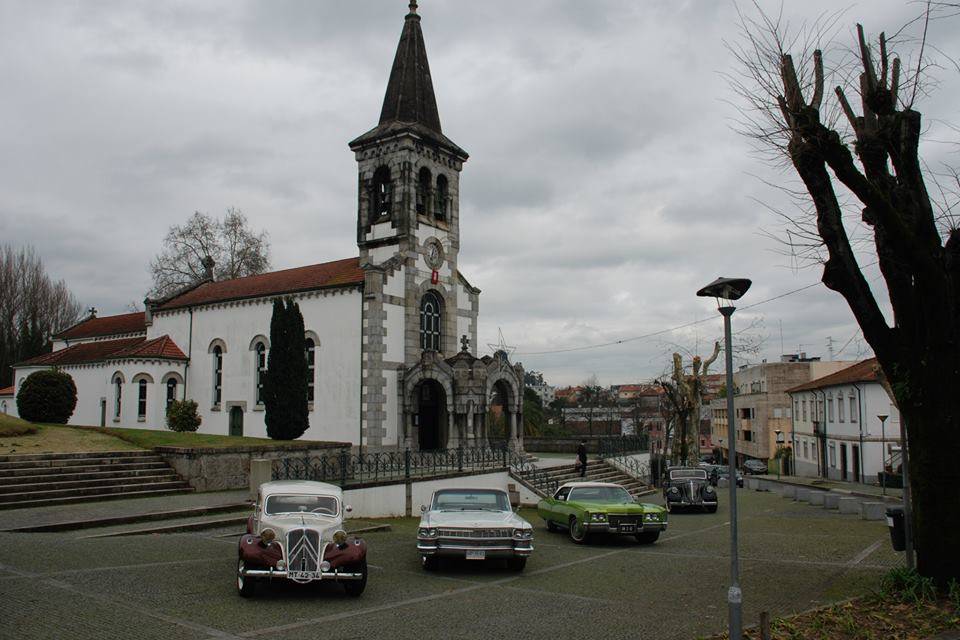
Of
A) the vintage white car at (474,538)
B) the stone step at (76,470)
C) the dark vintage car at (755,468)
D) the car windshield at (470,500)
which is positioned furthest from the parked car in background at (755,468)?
the vintage white car at (474,538)

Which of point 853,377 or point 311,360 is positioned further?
point 853,377

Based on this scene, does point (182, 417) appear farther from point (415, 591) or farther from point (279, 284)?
point (415, 591)

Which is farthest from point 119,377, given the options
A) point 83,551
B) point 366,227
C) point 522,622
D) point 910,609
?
point 910,609

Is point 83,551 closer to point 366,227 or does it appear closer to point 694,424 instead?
point 366,227

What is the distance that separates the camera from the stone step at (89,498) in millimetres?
17531

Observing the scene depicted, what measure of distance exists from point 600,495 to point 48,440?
1682 centimetres

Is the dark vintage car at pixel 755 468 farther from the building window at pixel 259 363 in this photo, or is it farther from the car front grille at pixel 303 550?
the car front grille at pixel 303 550

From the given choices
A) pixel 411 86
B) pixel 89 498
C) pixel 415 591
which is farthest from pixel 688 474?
pixel 411 86

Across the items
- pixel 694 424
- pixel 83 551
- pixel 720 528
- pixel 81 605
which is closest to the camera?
pixel 81 605

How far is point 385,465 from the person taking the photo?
869 inches

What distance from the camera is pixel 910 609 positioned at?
9.25 meters

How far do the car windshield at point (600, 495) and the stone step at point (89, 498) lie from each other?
11.0 m

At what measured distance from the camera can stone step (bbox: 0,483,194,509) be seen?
690 inches

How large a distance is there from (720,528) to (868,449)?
90.3ft
